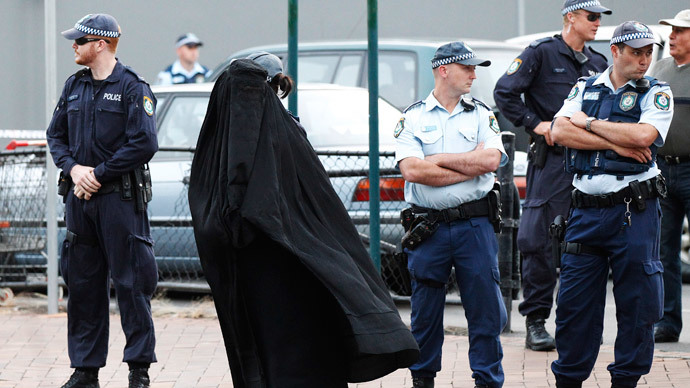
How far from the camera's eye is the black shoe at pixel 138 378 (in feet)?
21.3

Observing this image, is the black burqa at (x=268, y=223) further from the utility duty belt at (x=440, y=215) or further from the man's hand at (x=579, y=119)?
the man's hand at (x=579, y=119)

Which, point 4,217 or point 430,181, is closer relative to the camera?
point 430,181

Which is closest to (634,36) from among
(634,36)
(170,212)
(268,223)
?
(634,36)

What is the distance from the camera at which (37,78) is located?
51.2ft

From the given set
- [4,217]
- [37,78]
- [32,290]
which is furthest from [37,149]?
[37,78]

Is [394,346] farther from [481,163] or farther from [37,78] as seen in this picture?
[37,78]

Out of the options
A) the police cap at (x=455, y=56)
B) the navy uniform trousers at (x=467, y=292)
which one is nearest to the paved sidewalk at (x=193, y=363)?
the navy uniform trousers at (x=467, y=292)

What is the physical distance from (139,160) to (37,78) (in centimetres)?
Result: 966

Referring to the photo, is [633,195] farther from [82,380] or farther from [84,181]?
[82,380]

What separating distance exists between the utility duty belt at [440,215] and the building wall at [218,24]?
8.97m

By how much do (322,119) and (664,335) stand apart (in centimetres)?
334

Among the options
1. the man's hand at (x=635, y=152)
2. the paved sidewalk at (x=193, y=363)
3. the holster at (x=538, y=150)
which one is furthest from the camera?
the holster at (x=538, y=150)

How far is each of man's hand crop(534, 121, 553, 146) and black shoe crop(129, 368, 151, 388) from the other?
268 cm

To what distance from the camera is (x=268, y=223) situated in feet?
15.0
